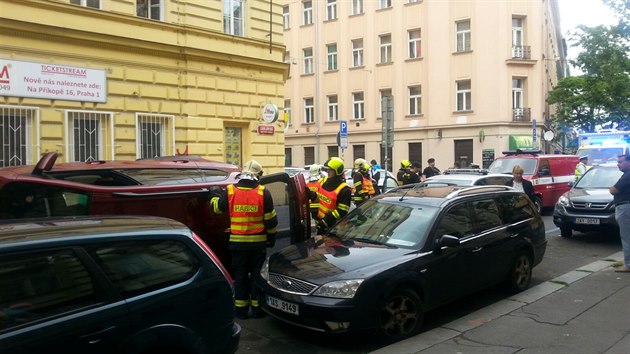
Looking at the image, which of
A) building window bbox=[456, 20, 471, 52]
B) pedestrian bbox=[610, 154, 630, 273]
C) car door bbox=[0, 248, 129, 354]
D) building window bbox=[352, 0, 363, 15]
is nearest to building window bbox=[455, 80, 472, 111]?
building window bbox=[456, 20, 471, 52]

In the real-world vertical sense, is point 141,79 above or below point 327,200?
above

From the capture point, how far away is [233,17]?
16.2 m

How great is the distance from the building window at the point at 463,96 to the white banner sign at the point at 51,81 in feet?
78.0

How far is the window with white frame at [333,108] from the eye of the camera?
125 ft

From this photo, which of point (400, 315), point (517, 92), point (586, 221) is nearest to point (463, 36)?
point (517, 92)

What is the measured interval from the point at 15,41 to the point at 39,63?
0.62 metres

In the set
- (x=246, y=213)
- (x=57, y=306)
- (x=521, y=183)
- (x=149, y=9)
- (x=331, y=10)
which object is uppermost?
(x=331, y=10)

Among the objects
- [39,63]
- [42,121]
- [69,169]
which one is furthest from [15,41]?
[69,169]

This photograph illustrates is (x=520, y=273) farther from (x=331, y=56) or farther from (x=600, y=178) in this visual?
(x=331, y=56)

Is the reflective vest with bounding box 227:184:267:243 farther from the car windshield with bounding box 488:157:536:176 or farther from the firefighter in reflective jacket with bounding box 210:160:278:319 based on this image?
the car windshield with bounding box 488:157:536:176

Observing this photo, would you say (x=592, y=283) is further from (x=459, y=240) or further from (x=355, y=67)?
(x=355, y=67)

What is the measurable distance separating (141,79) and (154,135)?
147 cm

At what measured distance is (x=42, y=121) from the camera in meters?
12.1

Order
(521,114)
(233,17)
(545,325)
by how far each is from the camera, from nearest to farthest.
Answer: (545,325) → (233,17) → (521,114)
